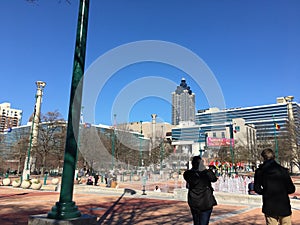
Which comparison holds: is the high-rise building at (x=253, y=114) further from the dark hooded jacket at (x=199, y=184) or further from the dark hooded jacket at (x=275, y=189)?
the dark hooded jacket at (x=275, y=189)

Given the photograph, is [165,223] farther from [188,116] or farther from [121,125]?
[188,116]

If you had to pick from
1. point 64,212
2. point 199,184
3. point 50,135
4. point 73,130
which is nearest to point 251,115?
point 50,135

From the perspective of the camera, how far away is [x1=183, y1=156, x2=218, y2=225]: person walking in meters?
4.41

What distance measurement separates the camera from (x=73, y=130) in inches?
189

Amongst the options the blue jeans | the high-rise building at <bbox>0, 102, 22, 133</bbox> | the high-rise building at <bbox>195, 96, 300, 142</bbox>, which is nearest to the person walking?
the blue jeans

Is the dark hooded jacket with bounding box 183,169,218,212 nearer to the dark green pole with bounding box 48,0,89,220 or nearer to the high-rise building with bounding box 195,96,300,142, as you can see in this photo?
the dark green pole with bounding box 48,0,89,220

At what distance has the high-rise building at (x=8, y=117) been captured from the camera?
10112cm

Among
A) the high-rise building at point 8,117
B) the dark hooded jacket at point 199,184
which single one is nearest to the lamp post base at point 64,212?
the dark hooded jacket at point 199,184

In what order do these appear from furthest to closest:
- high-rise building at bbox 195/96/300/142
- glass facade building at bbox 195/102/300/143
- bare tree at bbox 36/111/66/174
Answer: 1. high-rise building at bbox 195/96/300/142
2. glass facade building at bbox 195/102/300/143
3. bare tree at bbox 36/111/66/174

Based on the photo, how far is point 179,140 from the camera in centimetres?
9994

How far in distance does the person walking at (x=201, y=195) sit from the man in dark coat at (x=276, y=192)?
78 centimetres

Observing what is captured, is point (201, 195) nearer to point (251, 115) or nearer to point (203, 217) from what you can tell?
point (203, 217)

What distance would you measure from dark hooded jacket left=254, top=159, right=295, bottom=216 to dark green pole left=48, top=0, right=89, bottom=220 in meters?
3.07

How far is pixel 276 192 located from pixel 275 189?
45 mm
